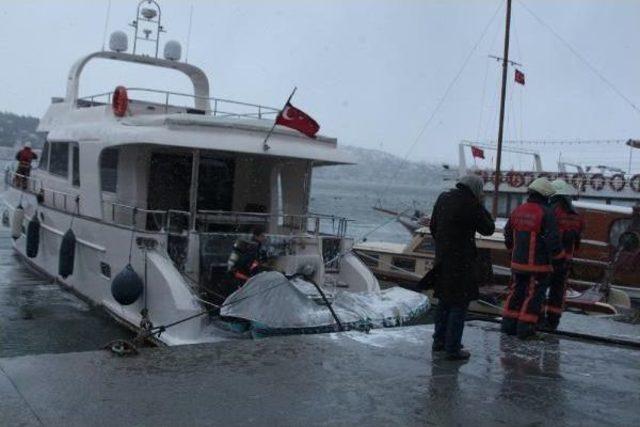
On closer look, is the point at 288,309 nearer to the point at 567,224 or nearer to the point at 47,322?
the point at 567,224

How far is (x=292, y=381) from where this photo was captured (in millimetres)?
4977

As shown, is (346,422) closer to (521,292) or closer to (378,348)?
(378,348)

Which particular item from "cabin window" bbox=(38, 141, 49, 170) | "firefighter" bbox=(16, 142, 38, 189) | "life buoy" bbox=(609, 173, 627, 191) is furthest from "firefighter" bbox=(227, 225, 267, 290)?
"life buoy" bbox=(609, 173, 627, 191)

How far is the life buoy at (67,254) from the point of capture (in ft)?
39.9

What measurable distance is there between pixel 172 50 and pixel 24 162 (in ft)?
15.0

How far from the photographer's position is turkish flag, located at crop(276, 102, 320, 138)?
10516 mm

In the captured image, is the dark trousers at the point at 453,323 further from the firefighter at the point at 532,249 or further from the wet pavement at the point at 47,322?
the wet pavement at the point at 47,322

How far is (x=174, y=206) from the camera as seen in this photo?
12.2 metres

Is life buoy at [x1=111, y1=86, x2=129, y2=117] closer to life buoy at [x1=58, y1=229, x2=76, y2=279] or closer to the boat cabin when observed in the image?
the boat cabin

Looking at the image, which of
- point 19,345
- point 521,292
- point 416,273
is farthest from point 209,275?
point 416,273

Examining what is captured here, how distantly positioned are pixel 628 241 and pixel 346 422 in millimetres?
13287

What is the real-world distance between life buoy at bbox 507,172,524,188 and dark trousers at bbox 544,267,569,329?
56.3ft

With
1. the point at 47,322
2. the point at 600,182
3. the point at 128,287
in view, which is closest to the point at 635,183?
the point at 600,182

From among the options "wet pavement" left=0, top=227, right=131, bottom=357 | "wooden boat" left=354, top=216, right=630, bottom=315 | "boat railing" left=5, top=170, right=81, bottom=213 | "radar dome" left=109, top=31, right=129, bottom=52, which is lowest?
"wet pavement" left=0, top=227, right=131, bottom=357
